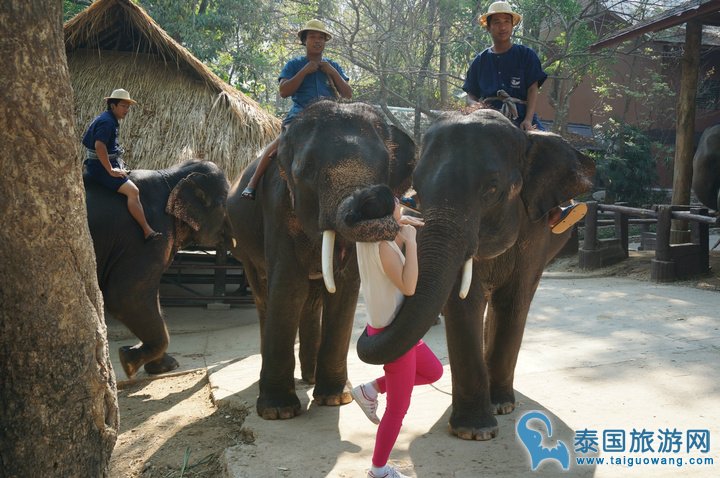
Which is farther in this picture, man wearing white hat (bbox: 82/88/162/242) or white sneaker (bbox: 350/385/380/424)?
man wearing white hat (bbox: 82/88/162/242)

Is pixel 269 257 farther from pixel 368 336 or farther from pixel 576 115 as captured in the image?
pixel 576 115

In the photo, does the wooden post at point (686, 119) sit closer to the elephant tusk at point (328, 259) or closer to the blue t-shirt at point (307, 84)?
the blue t-shirt at point (307, 84)

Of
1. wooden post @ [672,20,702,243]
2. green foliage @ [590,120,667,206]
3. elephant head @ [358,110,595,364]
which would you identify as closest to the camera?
elephant head @ [358,110,595,364]

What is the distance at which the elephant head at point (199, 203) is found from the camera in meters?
7.25

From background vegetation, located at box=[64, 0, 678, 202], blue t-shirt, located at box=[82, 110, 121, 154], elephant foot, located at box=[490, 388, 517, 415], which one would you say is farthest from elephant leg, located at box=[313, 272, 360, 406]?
background vegetation, located at box=[64, 0, 678, 202]

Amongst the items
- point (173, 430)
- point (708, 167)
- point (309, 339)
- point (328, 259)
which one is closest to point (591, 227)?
point (708, 167)

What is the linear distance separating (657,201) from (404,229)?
17021mm

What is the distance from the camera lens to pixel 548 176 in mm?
4691

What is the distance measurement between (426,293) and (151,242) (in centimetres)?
404

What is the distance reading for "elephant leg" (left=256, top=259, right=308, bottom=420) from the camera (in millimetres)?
4938

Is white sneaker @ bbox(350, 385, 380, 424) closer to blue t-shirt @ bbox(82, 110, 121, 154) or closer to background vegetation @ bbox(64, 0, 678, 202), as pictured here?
blue t-shirt @ bbox(82, 110, 121, 154)

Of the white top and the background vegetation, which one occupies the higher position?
the background vegetation

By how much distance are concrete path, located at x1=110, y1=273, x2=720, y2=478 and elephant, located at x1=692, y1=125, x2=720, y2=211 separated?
393cm
